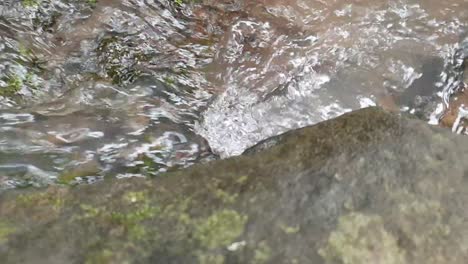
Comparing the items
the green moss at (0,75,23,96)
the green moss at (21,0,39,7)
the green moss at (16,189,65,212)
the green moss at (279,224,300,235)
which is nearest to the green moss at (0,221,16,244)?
the green moss at (16,189,65,212)

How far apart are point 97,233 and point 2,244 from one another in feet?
0.86

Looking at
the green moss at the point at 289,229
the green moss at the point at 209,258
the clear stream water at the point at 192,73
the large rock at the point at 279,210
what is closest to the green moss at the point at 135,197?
the large rock at the point at 279,210

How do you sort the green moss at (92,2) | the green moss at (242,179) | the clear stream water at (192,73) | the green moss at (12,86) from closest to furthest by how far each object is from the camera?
1. the green moss at (242,179)
2. the clear stream water at (192,73)
3. the green moss at (12,86)
4. the green moss at (92,2)

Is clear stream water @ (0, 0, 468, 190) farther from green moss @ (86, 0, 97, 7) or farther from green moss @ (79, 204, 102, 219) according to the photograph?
green moss @ (79, 204, 102, 219)

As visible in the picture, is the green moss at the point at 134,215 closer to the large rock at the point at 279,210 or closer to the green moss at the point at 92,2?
the large rock at the point at 279,210

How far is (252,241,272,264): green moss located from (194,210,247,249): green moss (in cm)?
8

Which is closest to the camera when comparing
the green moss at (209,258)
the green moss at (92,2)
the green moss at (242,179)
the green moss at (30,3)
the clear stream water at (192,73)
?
the green moss at (209,258)

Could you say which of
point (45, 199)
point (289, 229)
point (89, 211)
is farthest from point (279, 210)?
point (45, 199)

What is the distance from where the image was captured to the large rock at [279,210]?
5.73 ft

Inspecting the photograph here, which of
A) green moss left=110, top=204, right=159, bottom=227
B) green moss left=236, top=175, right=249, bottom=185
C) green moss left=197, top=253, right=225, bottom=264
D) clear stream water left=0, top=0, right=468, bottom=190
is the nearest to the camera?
green moss left=197, top=253, right=225, bottom=264

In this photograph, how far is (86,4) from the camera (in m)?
3.69

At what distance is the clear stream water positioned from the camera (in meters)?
2.84

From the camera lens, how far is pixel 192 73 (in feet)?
11.4

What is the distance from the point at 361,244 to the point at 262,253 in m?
0.29
